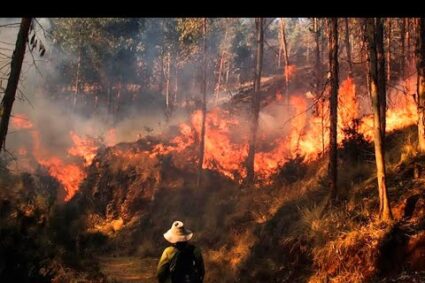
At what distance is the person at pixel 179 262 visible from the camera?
5879mm

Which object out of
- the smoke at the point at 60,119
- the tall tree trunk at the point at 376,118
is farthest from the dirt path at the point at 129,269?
the smoke at the point at 60,119

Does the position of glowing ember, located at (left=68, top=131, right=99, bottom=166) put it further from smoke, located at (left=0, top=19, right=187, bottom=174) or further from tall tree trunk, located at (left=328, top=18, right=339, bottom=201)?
tall tree trunk, located at (left=328, top=18, right=339, bottom=201)

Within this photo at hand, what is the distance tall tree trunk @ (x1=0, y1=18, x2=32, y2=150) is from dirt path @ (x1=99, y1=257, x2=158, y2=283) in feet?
17.9

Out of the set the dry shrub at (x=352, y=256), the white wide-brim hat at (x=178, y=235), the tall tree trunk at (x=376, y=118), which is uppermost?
the tall tree trunk at (x=376, y=118)

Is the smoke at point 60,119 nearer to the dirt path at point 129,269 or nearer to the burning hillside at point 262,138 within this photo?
the burning hillside at point 262,138

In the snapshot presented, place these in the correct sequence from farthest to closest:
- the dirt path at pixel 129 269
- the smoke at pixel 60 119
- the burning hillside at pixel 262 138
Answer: the smoke at pixel 60 119 < the burning hillside at pixel 262 138 < the dirt path at pixel 129 269

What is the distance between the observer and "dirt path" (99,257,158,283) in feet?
44.9

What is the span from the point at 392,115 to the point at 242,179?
7.31m

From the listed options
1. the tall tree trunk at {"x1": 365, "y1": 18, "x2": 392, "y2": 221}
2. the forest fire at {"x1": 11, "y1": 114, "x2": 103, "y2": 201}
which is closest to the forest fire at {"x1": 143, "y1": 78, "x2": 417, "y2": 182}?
the forest fire at {"x1": 11, "y1": 114, "x2": 103, "y2": 201}

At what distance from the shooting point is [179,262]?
592cm

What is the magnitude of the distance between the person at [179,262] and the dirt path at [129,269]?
7230mm

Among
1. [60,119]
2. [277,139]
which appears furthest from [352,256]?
[60,119]
